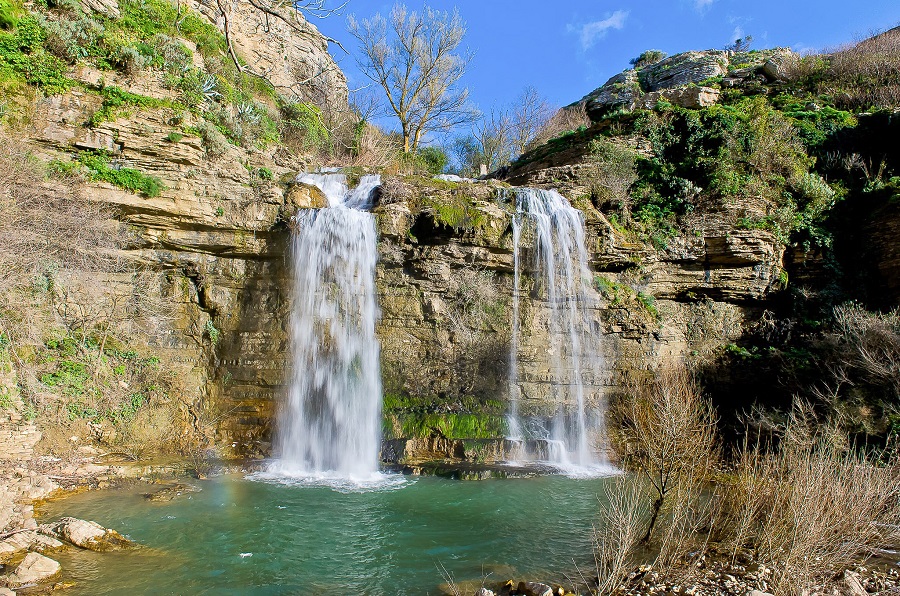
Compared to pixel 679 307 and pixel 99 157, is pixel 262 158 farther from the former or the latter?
pixel 679 307

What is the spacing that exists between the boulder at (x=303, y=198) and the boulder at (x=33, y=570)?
8.32 metres

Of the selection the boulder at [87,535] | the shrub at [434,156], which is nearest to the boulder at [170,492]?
the boulder at [87,535]

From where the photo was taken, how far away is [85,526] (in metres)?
6.62

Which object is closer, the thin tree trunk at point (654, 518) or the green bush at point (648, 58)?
the thin tree trunk at point (654, 518)

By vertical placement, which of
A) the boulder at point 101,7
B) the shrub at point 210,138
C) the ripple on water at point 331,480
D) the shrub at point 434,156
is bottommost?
the ripple on water at point 331,480

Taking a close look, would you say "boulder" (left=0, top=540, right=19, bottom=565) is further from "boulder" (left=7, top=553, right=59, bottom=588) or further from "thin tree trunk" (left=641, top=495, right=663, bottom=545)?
"thin tree trunk" (left=641, top=495, right=663, bottom=545)

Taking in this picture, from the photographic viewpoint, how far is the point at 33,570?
5500 millimetres

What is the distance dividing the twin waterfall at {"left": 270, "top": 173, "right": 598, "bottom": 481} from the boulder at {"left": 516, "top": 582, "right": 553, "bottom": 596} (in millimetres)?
5907

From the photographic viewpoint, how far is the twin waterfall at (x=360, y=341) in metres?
11.7

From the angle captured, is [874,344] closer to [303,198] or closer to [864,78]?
[303,198]

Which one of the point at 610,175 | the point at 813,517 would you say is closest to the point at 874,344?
the point at 813,517

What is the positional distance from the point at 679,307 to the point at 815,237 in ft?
15.2

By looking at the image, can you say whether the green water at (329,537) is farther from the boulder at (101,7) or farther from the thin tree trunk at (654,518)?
the boulder at (101,7)

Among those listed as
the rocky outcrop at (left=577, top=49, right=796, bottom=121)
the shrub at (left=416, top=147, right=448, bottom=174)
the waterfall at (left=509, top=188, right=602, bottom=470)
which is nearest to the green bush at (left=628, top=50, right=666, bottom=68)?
the rocky outcrop at (left=577, top=49, right=796, bottom=121)
